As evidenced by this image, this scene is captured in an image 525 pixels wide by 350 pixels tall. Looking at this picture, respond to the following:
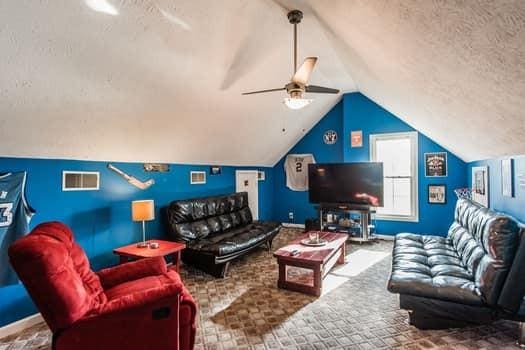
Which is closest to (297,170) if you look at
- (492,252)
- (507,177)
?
(507,177)

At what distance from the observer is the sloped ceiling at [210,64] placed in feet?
5.81

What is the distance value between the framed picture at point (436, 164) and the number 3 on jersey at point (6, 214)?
21.0ft

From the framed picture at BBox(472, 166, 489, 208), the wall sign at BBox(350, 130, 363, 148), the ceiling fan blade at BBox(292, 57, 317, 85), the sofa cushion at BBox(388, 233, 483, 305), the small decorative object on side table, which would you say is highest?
the ceiling fan blade at BBox(292, 57, 317, 85)

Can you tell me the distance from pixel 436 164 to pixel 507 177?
7.30 ft

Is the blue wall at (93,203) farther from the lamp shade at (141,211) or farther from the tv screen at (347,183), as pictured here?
the tv screen at (347,183)

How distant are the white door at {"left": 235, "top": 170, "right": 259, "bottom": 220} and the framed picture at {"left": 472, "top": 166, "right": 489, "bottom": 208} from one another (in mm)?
4311

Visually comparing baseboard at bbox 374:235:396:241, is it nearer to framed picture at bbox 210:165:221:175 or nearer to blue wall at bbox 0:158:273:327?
framed picture at bbox 210:165:221:175

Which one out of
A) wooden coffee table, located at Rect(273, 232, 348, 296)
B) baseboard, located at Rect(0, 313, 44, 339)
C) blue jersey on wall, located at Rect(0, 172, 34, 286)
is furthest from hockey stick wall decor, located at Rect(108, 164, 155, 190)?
wooden coffee table, located at Rect(273, 232, 348, 296)

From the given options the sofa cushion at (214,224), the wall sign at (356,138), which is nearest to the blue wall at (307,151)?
the wall sign at (356,138)

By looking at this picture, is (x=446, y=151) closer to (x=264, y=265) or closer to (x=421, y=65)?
(x=421, y=65)

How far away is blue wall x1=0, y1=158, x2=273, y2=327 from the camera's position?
2721 millimetres

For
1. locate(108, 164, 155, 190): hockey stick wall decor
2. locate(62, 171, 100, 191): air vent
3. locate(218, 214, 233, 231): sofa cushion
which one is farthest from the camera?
locate(218, 214, 233, 231): sofa cushion

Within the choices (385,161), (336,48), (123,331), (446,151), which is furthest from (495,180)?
(123,331)

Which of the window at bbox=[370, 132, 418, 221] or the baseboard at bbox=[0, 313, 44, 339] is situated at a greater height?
the window at bbox=[370, 132, 418, 221]
